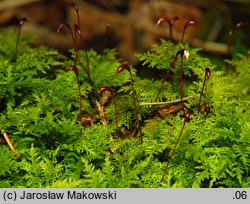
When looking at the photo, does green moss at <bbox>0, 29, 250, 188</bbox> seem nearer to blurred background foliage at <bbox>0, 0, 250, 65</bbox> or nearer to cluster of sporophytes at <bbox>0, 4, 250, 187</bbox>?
cluster of sporophytes at <bbox>0, 4, 250, 187</bbox>

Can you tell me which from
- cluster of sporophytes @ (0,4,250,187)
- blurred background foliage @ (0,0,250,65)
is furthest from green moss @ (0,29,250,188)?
blurred background foliage @ (0,0,250,65)

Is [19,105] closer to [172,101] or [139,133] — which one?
[139,133]

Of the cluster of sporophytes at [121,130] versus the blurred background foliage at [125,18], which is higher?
the blurred background foliage at [125,18]

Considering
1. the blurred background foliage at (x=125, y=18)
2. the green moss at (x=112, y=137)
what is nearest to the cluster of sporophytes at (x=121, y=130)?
the green moss at (x=112, y=137)

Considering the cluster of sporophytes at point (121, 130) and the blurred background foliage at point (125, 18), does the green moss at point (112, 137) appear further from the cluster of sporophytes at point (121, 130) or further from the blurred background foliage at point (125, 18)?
the blurred background foliage at point (125, 18)

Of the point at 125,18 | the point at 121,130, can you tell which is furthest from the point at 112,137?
the point at 125,18
